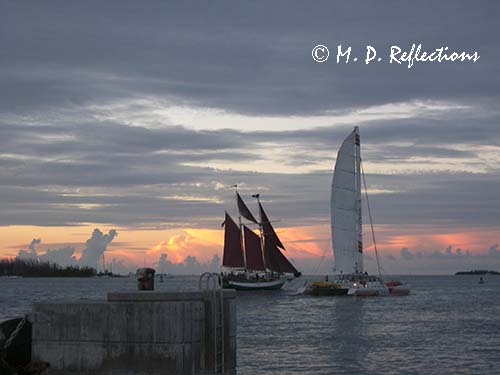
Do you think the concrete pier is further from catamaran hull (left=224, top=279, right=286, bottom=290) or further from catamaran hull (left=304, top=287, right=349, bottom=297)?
catamaran hull (left=224, top=279, right=286, bottom=290)

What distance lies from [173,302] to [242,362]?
1577cm

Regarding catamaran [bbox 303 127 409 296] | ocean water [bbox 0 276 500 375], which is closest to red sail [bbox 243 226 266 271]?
catamaran [bbox 303 127 409 296]

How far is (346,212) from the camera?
92.7 metres

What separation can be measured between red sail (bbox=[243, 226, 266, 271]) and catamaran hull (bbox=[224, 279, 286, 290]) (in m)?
2.26

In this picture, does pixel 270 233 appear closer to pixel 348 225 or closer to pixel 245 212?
pixel 245 212

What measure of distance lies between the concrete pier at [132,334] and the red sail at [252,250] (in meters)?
92.6

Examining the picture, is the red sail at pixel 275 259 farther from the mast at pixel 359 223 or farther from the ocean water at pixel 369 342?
the ocean water at pixel 369 342

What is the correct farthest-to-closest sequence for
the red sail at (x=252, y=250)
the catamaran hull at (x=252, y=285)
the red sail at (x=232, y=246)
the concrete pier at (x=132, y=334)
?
1. the red sail at (x=252, y=250)
2. the catamaran hull at (x=252, y=285)
3. the red sail at (x=232, y=246)
4. the concrete pier at (x=132, y=334)

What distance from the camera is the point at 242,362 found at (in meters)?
32.7

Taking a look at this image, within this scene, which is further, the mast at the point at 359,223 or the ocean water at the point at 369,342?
the mast at the point at 359,223

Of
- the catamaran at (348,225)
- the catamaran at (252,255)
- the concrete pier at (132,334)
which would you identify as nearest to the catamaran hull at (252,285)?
the catamaran at (252,255)

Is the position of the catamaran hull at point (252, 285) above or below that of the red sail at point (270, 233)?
below

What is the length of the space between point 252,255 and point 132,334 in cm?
9530

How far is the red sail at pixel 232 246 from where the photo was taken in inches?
4232
